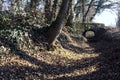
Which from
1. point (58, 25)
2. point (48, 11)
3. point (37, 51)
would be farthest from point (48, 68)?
point (48, 11)

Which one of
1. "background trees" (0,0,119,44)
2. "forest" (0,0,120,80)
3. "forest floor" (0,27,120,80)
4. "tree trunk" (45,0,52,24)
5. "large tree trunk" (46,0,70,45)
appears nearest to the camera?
"forest floor" (0,27,120,80)

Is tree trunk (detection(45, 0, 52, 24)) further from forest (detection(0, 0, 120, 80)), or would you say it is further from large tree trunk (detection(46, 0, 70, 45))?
large tree trunk (detection(46, 0, 70, 45))

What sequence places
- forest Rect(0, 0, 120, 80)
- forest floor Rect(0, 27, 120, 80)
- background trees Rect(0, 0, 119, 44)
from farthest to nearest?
background trees Rect(0, 0, 119, 44) → forest Rect(0, 0, 120, 80) → forest floor Rect(0, 27, 120, 80)

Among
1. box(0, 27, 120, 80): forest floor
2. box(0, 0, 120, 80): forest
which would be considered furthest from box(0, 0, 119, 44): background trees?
box(0, 27, 120, 80): forest floor

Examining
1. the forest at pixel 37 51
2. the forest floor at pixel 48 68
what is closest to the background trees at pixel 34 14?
the forest at pixel 37 51

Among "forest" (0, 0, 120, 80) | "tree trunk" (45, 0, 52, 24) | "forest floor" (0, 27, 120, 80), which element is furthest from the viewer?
"tree trunk" (45, 0, 52, 24)

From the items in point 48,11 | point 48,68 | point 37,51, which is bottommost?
point 48,11

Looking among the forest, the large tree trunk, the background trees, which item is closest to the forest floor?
the forest

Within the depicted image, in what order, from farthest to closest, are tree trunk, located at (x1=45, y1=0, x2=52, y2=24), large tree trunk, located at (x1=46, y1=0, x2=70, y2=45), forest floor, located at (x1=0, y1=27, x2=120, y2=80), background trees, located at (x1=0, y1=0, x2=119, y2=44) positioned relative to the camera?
tree trunk, located at (x1=45, y1=0, x2=52, y2=24) < large tree trunk, located at (x1=46, y1=0, x2=70, y2=45) < background trees, located at (x1=0, y1=0, x2=119, y2=44) < forest floor, located at (x1=0, y1=27, x2=120, y2=80)

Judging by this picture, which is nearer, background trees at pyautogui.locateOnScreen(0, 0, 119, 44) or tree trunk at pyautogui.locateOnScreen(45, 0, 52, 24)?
background trees at pyautogui.locateOnScreen(0, 0, 119, 44)

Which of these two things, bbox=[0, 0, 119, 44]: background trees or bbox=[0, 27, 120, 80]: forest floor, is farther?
bbox=[0, 0, 119, 44]: background trees

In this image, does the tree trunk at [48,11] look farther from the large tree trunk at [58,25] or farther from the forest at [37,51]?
the large tree trunk at [58,25]

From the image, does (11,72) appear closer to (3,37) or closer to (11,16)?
(3,37)

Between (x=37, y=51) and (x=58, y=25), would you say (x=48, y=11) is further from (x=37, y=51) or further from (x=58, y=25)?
(x=37, y=51)
